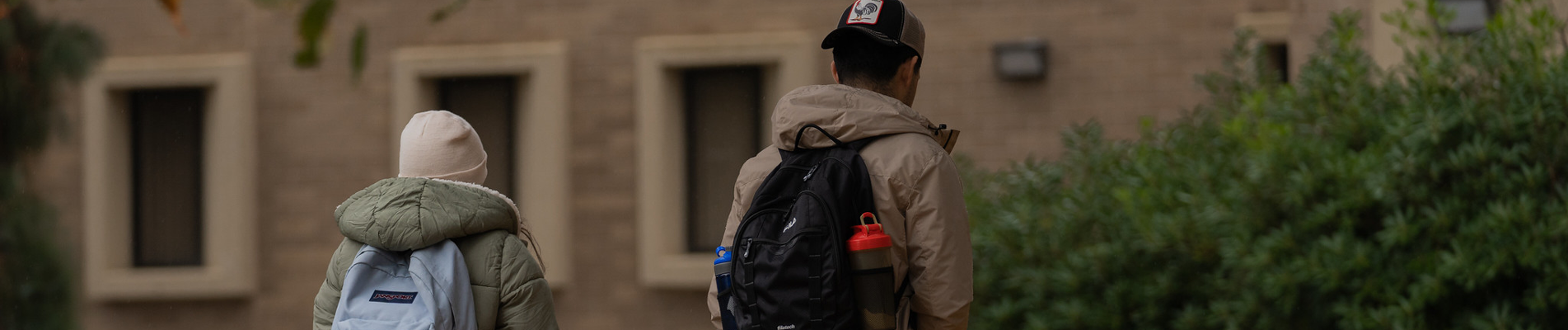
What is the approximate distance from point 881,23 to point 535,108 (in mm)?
5625

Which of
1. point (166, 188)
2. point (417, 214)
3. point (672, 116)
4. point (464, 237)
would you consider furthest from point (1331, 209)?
point (166, 188)

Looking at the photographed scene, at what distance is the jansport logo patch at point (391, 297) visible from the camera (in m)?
2.76

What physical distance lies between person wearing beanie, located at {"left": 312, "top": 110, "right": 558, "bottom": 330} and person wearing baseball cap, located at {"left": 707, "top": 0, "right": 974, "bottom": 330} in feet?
1.65

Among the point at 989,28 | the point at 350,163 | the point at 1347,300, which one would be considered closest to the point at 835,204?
the point at 1347,300

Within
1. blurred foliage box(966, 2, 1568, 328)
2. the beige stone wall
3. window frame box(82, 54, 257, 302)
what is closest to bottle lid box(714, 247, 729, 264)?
blurred foliage box(966, 2, 1568, 328)

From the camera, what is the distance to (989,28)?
24.3 ft

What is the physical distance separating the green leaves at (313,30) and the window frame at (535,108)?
636 centimetres

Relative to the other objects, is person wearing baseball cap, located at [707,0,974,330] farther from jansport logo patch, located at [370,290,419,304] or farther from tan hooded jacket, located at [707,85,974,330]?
jansport logo patch, located at [370,290,419,304]

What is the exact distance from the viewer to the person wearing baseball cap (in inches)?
93.1

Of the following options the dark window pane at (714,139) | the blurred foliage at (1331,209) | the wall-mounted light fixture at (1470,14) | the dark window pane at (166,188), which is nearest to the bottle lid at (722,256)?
the blurred foliage at (1331,209)

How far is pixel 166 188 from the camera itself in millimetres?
8438

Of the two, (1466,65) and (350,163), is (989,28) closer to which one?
(1466,65)

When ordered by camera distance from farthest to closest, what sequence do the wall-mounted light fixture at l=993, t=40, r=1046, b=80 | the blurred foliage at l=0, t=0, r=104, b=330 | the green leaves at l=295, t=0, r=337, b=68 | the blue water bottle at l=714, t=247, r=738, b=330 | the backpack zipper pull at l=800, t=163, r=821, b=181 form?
the wall-mounted light fixture at l=993, t=40, r=1046, b=80 < the blurred foliage at l=0, t=0, r=104, b=330 < the blue water bottle at l=714, t=247, r=738, b=330 < the backpack zipper pull at l=800, t=163, r=821, b=181 < the green leaves at l=295, t=0, r=337, b=68

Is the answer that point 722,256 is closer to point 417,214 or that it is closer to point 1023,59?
point 417,214
